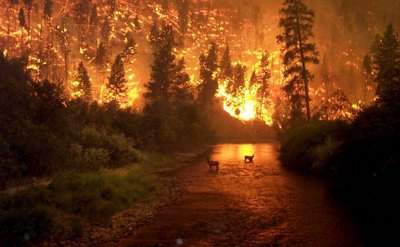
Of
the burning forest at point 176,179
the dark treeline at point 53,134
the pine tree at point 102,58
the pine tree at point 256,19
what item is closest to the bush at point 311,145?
the burning forest at point 176,179

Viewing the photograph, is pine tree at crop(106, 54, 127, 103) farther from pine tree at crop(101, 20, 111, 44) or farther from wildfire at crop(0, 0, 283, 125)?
pine tree at crop(101, 20, 111, 44)

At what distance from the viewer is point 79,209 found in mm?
17234

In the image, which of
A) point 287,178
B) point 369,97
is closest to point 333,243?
point 287,178

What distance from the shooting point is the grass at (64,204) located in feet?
44.4

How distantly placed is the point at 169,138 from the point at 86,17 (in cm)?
9271

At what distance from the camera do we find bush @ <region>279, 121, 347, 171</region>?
105 feet

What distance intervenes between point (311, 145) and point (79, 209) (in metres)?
25.2

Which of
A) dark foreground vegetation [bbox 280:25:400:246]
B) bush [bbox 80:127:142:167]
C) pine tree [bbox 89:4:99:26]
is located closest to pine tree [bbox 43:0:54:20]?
pine tree [bbox 89:4:99:26]

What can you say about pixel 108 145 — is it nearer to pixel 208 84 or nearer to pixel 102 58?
pixel 208 84

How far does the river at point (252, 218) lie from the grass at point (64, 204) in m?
2.40

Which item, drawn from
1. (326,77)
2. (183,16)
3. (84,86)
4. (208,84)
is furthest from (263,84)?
(84,86)

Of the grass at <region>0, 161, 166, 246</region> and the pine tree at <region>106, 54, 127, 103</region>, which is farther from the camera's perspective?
the pine tree at <region>106, 54, 127, 103</region>

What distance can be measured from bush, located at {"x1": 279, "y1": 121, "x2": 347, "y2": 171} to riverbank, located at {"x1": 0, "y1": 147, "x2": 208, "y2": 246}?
15.2 metres

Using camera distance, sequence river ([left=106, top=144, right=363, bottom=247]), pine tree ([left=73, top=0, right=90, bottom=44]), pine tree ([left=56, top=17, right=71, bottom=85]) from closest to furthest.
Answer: river ([left=106, top=144, right=363, bottom=247]) < pine tree ([left=56, top=17, right=71, bottom=85]) < pine tree ([left=73, top=0, right=90, bottom=44])
